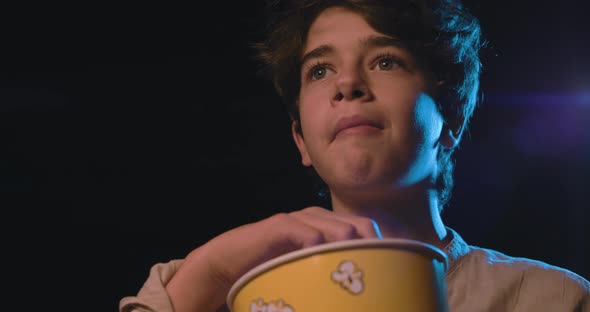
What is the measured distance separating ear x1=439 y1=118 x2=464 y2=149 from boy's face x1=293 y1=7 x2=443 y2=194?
45 millimetres

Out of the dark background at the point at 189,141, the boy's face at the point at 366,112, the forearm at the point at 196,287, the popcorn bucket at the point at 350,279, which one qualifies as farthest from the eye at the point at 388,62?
the dark background at the point at 189,141

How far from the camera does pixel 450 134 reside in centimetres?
132

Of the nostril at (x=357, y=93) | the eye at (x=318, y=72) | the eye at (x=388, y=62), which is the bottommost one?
the nostril at (x=357, y=93)

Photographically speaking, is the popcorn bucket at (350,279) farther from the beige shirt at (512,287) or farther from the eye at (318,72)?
the eye at (318,72)

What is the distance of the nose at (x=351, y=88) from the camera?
1102mm

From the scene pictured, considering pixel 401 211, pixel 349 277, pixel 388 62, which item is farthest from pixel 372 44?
pixel 349 277

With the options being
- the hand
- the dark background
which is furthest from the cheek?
the dark background

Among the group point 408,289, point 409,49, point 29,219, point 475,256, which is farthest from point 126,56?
point 408,289

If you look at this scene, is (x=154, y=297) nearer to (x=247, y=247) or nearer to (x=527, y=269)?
(x=247, y=247)

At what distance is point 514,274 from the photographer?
116 centimetres

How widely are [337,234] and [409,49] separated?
568 mm

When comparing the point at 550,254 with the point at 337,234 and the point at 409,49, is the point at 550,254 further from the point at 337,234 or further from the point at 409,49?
the point at 337,234

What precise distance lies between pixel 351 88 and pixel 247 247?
1.17ft

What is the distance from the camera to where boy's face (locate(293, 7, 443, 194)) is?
1.09 m
